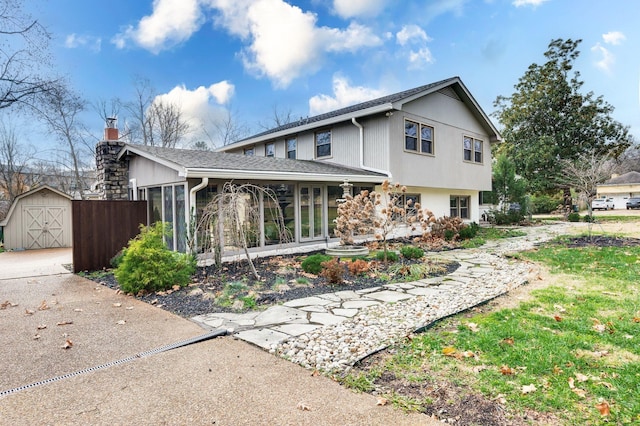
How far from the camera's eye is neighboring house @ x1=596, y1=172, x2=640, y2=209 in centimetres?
4281

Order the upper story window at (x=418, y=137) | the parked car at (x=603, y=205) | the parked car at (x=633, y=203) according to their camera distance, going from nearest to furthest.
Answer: the upper story window at (x=418, y=137) < the parked car at (x=633, y=203) < the parked car at (x=603, y=205)

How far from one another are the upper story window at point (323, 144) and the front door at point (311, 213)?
3.60 m

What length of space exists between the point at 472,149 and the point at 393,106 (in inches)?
277

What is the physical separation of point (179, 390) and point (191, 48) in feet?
68.3

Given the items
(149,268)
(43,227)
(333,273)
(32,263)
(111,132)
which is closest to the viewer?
(149,268)

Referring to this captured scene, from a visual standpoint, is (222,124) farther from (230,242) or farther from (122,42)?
(230,242)

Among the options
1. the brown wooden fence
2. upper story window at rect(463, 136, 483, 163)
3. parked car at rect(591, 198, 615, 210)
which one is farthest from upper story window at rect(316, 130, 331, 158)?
parked car at rect(591, 198, 615, 210)

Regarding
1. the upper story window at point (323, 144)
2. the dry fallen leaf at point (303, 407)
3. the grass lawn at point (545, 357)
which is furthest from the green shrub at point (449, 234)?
the dry fallen leaf at point (303, 407)

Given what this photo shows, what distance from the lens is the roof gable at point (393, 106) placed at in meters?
12.5

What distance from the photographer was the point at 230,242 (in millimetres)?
8680

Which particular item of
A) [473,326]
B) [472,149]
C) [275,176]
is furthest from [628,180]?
[473,326]

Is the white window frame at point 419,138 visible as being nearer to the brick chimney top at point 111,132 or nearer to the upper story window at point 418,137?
the upper story window at point 418,137

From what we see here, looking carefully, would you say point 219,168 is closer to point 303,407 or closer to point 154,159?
point 154,159

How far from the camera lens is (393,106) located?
1193 centimetres
